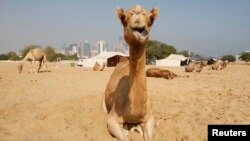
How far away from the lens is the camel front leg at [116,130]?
6016 mm

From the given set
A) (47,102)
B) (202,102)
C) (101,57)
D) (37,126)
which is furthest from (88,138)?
(101,57)

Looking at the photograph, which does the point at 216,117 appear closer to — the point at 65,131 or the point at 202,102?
the point at 202,102

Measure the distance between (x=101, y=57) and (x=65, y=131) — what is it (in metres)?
47.9

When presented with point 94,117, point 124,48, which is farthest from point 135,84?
point 124,48

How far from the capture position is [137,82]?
5418 millimetres

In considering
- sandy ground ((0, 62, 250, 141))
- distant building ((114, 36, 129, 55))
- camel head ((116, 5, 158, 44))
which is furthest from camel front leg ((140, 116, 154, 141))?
camel head ((116, 5, 158, 44))

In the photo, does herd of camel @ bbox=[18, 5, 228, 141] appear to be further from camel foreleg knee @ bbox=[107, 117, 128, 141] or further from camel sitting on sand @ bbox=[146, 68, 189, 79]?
camel sitting on sand @ bbox=[146, 68, 189, 79]

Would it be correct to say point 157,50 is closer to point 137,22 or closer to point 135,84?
point 135,84

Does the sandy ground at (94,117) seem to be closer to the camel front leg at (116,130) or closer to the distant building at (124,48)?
the camel front leg at (116,130)

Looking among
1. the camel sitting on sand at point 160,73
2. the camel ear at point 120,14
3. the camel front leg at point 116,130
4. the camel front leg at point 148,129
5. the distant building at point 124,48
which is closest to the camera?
the camel ear at point 120,14

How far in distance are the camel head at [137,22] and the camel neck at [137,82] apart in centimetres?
39

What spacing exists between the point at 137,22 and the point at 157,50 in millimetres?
86641

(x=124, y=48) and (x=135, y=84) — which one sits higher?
(x=124, y=48)

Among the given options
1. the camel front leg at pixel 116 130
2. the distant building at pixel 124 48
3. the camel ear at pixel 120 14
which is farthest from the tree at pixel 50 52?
the camel ear at pixel 120 14
